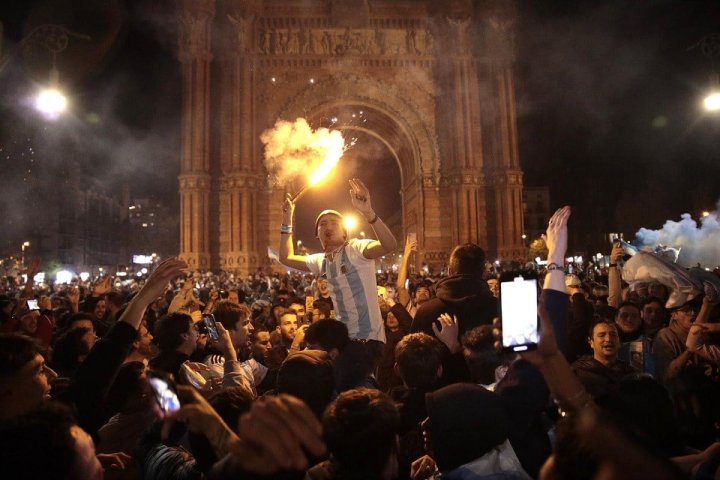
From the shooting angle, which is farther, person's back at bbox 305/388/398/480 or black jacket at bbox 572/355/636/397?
black jacket at bbox 572/355/636/397

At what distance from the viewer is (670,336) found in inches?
221

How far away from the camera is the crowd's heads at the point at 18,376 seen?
9.28 ft

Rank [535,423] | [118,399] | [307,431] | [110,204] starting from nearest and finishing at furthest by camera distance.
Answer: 1. [307,431]
2. [535,423]
3. [118,399]
4. [110,204]

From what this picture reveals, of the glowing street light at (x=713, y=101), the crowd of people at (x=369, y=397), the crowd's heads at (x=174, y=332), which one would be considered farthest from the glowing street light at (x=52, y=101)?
the glowing street light at (x=713, y=101)

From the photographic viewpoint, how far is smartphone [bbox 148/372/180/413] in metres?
2.21

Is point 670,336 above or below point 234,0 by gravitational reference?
below

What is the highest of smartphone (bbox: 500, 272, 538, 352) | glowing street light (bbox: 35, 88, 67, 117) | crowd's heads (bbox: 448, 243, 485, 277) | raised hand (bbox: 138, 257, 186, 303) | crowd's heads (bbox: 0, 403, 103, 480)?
glowing street light (bbox: 35, 88, 67, 117)

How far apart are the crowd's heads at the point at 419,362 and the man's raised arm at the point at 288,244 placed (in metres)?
2.68

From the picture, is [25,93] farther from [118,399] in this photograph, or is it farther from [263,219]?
[118,399]

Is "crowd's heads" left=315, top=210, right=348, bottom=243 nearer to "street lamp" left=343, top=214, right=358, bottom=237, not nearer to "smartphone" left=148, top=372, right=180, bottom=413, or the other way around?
"street lamp" left=343, top=214, right=358, bottom=237

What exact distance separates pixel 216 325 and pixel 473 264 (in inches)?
87.2

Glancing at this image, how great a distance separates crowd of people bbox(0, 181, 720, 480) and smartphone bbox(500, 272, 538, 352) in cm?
5

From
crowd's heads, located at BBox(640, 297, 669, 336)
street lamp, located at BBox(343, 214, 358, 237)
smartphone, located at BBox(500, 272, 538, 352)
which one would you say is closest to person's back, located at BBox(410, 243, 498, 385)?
street lamp, located at BBox(343, 214, 358, 237)

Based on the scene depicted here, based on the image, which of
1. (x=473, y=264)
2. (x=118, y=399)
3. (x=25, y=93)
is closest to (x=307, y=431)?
(x=118, y=399)
